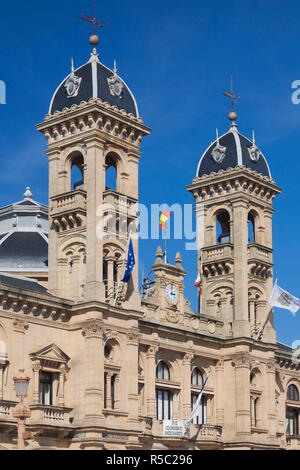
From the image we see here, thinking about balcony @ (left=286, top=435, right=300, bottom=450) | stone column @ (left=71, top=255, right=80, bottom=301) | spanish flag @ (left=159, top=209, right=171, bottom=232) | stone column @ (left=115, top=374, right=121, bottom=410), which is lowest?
balcony @ (left=286, top=435, right=300, bottom=450)

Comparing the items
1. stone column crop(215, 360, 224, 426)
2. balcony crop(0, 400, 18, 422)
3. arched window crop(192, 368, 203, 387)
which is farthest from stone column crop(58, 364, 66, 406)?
stone column crop(215, 360, 224, 426)

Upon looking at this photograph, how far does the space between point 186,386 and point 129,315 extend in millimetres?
8642

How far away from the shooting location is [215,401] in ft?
227

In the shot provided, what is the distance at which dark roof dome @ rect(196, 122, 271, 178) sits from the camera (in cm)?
7356

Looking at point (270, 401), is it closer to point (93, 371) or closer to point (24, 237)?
point (93, 371)

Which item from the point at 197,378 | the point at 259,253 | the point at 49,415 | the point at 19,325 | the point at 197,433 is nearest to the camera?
the point at 19,325

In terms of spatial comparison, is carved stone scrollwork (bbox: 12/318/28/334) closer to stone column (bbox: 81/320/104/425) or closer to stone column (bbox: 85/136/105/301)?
stone column (bbox: 81/320/104/425)

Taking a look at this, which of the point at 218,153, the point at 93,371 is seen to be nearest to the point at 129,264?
the point at 93,371

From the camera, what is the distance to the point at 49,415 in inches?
2180

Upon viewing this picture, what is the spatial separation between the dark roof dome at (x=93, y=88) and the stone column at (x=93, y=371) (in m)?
14.7

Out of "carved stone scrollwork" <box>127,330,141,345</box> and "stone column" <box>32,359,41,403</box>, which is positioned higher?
"carved stone scrollwork" <box>127,330,141,345</box>

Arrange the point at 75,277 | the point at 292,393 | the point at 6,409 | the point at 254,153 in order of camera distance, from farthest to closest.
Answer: the point at 292,393, the point at 254,153, the point at 75,277, the point at 6,409

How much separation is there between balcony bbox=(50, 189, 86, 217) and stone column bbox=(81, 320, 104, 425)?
24.4 feet
